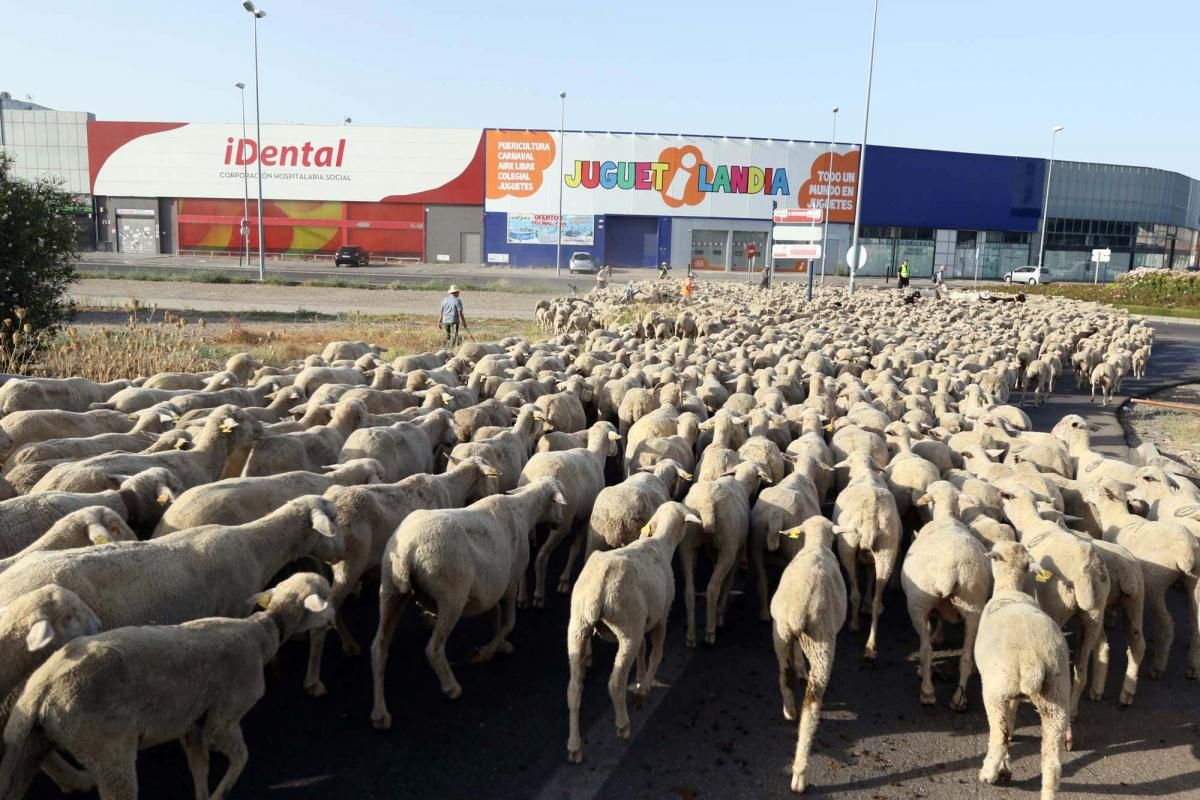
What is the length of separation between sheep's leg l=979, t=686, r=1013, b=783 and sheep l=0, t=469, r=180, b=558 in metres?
5.72

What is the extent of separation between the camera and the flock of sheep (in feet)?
14.9

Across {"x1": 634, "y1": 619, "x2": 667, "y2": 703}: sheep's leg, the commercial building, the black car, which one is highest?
the commercial building

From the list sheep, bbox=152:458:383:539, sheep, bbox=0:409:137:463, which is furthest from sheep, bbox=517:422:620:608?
sheep, bbox=0:409:137:463

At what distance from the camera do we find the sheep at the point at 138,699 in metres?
3.91

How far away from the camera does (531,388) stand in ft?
39.3

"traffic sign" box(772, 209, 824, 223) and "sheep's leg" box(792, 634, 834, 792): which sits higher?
"traffic sign" box(772, 209, 824, 223)

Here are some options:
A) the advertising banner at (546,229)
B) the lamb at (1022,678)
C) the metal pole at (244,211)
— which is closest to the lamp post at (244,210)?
the metal pole at (244,211)

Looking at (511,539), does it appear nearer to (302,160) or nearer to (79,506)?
(79,506)

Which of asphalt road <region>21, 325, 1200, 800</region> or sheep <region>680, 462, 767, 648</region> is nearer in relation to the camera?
asphalt road <region>21, 325, 1200, 800</region>

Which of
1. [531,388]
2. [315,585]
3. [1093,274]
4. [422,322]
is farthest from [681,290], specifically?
[1093,274]

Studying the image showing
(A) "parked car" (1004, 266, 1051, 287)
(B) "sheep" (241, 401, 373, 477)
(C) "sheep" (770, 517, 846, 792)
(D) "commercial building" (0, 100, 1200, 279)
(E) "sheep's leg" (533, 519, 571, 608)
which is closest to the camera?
(C) "sheep" (770, 517, 846, 792)

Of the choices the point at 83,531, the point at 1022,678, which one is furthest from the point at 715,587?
the point at 83,531

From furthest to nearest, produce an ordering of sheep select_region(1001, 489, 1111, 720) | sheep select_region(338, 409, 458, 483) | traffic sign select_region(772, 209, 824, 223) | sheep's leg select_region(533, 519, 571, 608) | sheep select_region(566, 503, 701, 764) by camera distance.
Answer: traffic sign select_region(772, 209, 824, 223), sheep select_region(338, 409, 458, 483), sheep's leg select_region(533, 519, 571, 608), sheep select_region(1001, 489, 1111, 720), sheep select_region(566, 503, 701, 764)

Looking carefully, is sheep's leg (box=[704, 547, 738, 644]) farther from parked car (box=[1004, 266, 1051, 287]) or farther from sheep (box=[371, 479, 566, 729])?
parked car (box=[1004, 266, 1051, 287])
